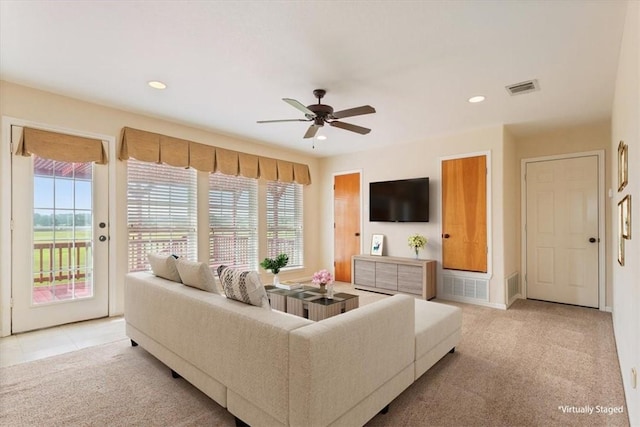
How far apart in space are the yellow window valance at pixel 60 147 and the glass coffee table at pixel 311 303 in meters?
2.61

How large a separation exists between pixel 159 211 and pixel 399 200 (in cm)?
370

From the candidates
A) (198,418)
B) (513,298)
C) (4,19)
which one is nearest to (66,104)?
(4,19)

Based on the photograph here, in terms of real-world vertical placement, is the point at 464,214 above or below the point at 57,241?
above

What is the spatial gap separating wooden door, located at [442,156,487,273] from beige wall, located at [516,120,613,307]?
2.89 ft

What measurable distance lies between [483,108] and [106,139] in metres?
4.57

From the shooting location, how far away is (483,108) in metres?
3.76

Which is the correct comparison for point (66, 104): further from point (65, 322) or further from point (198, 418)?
point (198, 418)

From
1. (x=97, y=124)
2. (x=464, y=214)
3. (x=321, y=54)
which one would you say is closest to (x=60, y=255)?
(x=97, y=124)

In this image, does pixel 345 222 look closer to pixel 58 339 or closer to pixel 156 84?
pixel 156 84

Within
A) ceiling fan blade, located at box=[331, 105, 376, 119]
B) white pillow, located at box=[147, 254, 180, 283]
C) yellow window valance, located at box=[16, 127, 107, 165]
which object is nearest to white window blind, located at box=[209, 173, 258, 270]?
yellow window valance, located at box=[16, 127, 107, 165]

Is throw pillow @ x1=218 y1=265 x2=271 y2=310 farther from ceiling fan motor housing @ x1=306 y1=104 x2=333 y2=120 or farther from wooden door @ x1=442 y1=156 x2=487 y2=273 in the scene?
wooden door @ x1=442 y1=156 x2=487 y2=273

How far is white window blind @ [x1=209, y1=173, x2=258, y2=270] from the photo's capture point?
492cm

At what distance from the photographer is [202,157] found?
15.3 feet

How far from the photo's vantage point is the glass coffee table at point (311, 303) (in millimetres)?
2934
